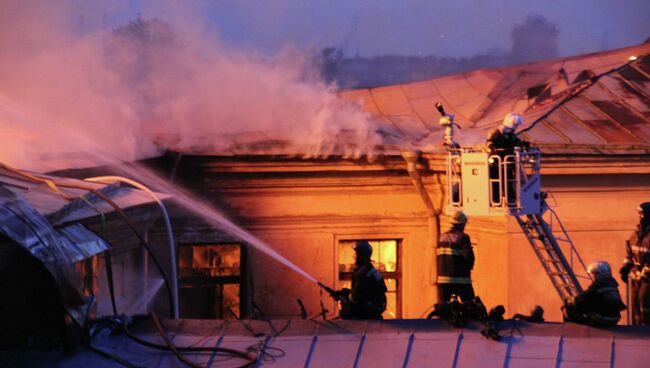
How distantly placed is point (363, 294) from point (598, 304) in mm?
1850

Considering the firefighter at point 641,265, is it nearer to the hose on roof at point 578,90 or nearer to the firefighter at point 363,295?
the hose on roof at point 578,90

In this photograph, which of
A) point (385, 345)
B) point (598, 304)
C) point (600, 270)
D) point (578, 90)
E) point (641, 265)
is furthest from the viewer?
point (578, 90)

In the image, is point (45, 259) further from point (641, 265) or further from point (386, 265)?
point (386, 265)

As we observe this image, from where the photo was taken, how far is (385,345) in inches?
222

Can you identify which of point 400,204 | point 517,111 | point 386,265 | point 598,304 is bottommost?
point 386,265

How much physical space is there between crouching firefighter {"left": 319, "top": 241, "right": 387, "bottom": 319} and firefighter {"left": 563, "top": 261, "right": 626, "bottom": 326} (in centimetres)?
152

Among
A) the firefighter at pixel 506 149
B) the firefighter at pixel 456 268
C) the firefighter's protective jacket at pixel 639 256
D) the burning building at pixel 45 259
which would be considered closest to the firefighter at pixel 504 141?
the firefighter at pixel 506 149

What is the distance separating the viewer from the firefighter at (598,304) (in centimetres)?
605

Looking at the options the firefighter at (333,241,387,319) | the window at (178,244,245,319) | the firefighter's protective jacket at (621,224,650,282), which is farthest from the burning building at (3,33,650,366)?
the firefighter at (333,241,387,319)

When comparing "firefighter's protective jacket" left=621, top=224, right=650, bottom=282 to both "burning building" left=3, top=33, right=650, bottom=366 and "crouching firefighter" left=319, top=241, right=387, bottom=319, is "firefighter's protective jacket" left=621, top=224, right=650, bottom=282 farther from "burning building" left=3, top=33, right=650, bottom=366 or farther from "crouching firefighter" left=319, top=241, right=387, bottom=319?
"crouching firefighter" left=319, top=241, right=387, bottom=319

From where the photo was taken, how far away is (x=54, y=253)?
513cm

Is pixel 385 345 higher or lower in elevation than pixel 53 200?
lower

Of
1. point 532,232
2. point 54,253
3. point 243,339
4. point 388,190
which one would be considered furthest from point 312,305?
point 54,253

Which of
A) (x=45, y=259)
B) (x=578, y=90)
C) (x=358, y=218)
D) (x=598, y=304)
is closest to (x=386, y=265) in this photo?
(x=358, y=218)
